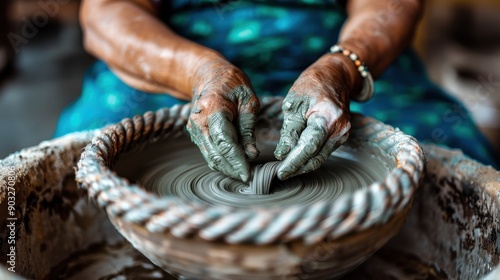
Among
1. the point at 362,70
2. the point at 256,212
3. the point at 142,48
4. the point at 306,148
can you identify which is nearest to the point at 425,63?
the point at 362,70

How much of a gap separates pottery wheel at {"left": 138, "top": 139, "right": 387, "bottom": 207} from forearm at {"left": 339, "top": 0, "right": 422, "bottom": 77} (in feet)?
0.99

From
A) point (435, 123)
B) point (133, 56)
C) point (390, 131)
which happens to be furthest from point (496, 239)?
point (133, 56)

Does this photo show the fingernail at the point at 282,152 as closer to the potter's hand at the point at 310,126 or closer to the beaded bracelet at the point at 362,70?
the potter's hand at the point at 310,126

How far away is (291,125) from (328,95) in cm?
9

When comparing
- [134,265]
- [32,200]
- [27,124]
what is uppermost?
[32,200]

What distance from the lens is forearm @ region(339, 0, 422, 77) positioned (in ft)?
4.10

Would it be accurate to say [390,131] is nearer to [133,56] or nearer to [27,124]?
[133,56]

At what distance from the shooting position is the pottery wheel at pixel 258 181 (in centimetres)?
87

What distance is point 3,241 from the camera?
0.95 m

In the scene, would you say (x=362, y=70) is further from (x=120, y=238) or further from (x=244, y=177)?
(x=120, y=238)

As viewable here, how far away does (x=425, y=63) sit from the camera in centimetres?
327

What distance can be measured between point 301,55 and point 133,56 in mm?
429

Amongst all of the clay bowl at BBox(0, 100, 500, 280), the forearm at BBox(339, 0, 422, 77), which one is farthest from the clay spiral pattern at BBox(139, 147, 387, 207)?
the forearm at BBox(339, 0, 422, 77)

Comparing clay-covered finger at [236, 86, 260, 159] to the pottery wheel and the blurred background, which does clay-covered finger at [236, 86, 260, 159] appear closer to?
the pottery wheel
